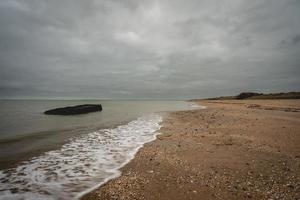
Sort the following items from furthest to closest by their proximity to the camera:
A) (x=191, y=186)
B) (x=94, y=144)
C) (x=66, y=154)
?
(x=94, y=144) → (x=66, y=154) → (x=191, y=186)

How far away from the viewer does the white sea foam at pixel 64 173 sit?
6.20 metres

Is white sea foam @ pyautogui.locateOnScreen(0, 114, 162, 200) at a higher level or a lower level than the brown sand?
lower

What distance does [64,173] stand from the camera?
25.7 feet

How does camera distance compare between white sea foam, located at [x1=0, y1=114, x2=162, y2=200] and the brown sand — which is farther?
white sea foam, located at [x1=0, y1=114, x2=162, y2=200]

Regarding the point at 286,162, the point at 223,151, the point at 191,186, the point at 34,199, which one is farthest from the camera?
the point at 223,151

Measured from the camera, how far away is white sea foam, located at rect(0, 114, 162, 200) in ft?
20.4

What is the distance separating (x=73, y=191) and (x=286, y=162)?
8021 mm

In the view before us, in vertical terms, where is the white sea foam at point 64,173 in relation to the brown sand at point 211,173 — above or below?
below

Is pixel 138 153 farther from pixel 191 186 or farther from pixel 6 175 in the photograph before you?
pixel 6 175

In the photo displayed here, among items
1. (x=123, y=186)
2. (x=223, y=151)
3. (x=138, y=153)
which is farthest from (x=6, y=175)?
(x=223, y=151)

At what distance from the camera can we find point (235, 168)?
24.6 ft

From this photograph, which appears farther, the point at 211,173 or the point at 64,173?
the point at 64,173

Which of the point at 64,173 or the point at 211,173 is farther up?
the point at 211,173

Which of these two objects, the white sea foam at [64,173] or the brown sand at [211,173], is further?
the white sea foam at [64,173]
